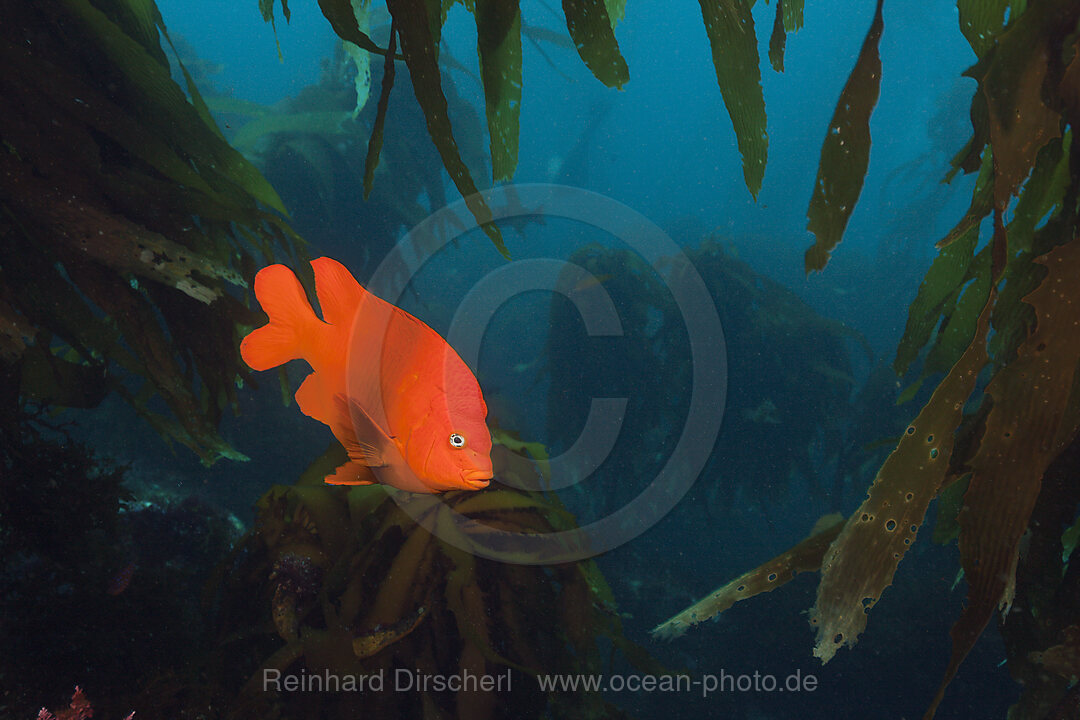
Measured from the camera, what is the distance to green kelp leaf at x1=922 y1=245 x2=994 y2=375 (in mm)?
1353

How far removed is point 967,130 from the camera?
1464 centimetres

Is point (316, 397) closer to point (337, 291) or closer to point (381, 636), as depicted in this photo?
point (337, 291)

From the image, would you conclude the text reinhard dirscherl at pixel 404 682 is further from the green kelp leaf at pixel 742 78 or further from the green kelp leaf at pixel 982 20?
the green kelp leaf at pixel 982 20

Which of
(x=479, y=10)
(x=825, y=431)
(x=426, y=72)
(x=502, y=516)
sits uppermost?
(x=479, y=10)

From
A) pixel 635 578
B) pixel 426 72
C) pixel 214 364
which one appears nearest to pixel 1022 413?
pixel 426 72

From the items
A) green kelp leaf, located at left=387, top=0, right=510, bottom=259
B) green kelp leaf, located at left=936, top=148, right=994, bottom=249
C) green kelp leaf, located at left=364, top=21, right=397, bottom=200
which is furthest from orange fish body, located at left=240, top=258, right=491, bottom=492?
green kelp leaf, located at left=936, top=148, right=994, bottom=249

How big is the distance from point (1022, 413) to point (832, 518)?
1.94 ft

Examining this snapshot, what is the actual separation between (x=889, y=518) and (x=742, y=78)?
3.11 ft

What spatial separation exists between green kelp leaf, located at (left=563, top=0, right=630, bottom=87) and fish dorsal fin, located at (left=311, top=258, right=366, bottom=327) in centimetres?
79

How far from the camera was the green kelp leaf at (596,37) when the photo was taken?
3.60 feet

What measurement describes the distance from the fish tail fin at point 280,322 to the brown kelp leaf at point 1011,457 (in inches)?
52.5

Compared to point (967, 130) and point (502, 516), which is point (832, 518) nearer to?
point (502, 516)

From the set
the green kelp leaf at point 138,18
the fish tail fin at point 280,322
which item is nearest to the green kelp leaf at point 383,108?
the fish tail fin at point 280,322

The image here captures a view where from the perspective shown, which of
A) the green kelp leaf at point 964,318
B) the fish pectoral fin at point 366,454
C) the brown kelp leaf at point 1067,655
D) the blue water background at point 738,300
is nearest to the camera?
the brown kelp leaf at point 1067,655
